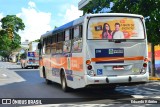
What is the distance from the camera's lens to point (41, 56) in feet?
68.3

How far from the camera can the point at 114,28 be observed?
13.0m

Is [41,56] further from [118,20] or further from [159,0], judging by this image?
[118,20]

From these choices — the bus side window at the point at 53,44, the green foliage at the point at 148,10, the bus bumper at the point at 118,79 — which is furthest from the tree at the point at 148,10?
the bus bumper at the point at 118,79

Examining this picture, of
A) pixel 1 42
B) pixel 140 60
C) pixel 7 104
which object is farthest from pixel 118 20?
pixel 1 42

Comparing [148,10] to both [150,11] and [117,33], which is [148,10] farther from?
[117,33]

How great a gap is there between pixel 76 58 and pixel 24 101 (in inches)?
95.5

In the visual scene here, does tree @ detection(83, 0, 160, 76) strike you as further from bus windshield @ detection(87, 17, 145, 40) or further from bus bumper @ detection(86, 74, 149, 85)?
bus bumper @ detection(86, 74, 149, 85)

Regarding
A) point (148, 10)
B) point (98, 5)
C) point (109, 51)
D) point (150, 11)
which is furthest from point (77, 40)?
point (98, 5)

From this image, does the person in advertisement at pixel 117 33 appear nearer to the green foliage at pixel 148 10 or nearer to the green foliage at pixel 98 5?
the green foliage at pixel 148 10

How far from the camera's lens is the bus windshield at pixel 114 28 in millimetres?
12828

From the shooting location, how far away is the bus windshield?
505 inches

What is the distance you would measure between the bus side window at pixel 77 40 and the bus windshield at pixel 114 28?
615 mm

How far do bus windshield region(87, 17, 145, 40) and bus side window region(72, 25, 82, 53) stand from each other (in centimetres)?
62

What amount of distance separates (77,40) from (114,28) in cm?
150
